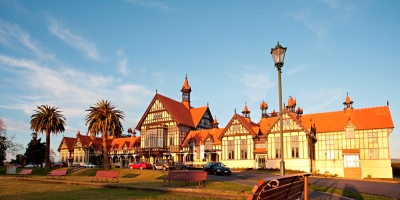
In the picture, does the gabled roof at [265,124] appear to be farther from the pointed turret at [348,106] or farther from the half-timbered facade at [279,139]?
the pointed turret at [348,106]

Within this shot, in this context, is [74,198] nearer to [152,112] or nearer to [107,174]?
[107,174]

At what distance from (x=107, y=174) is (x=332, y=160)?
1460 inches

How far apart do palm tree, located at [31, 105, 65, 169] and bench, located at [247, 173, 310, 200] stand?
55411 millimetres

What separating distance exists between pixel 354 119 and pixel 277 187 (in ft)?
170

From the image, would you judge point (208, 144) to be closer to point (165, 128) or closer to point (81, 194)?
point (165, 128)

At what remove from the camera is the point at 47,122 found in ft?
189

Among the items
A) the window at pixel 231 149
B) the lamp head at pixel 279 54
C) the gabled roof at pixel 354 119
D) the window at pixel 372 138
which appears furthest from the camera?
the window at pixel 231 149

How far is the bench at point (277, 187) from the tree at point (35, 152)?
93.8 meters

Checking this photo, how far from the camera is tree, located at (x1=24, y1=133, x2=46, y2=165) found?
90.4 meters

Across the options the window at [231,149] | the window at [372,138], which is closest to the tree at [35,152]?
the window at [231,149]

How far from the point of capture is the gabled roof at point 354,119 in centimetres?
5047

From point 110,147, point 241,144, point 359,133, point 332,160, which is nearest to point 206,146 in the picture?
point 241,144

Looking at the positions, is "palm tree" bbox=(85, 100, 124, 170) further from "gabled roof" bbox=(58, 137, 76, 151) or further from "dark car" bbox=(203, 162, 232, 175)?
"gabled roof" bbox=(58, 137, 76, 151)

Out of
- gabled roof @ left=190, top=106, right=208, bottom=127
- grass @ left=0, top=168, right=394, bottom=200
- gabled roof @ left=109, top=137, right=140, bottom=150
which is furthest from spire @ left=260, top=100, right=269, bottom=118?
grass @ left=0, top=168, right=394, bottom=200
